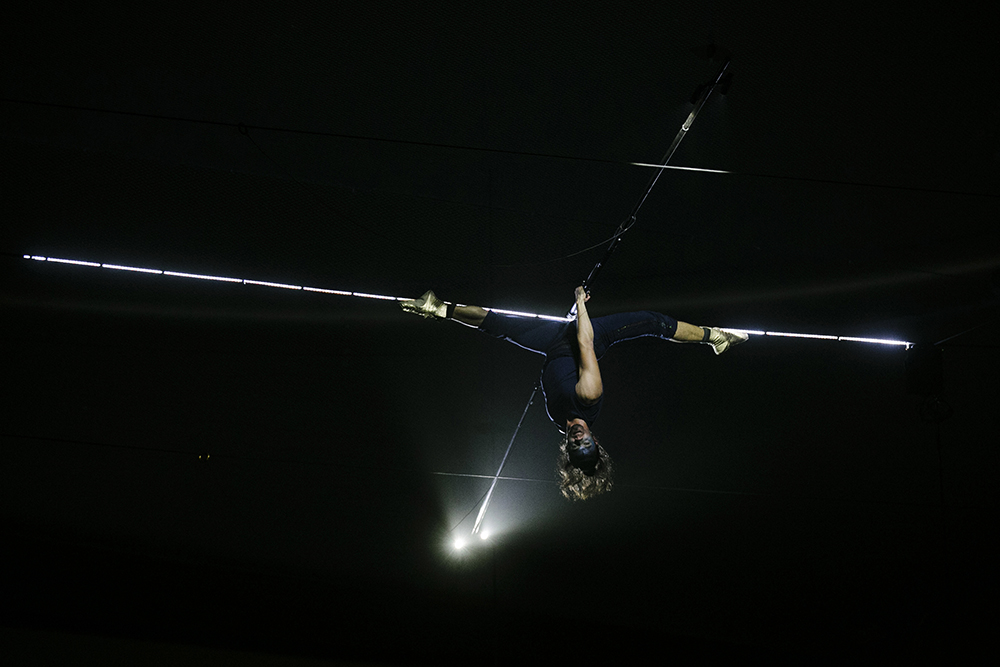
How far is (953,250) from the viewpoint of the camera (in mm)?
3145

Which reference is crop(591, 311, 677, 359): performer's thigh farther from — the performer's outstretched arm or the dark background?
the dark background

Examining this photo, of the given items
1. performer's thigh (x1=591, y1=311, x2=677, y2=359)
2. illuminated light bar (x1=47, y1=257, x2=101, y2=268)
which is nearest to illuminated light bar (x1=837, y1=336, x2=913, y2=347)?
performer's thigh (x1=591, y1=311, x2=677, y2=359)

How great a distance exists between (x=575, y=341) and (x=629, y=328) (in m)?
0.25

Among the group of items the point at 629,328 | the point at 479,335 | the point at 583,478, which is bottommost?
the point at 583,478

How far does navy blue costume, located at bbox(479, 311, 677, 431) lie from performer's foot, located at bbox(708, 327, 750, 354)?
0.19 metres

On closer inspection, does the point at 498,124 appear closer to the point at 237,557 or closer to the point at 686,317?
the point at 686,317

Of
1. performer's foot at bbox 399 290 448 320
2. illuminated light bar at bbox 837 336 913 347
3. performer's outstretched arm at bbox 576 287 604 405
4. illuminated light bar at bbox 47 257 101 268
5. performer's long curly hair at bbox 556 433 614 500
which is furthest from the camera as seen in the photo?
illuminated light bar at bbox 837 336 913 347

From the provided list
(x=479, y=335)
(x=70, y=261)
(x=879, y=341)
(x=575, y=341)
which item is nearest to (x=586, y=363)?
(x=575, y=341)

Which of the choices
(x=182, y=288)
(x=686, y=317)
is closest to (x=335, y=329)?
(x=182, y=288)

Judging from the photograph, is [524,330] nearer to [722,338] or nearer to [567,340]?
[567,340]

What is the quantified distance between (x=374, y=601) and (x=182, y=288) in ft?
6.37

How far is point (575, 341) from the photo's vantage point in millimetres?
2732

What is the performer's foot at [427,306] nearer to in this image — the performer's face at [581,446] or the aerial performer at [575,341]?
the aerial performer at [575,341]

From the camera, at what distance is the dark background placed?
8.30 feet
